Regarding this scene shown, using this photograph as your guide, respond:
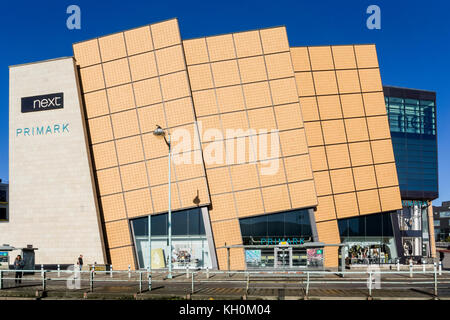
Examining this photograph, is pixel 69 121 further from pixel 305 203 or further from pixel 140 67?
pixel 305 203

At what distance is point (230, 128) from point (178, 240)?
11.1 meters

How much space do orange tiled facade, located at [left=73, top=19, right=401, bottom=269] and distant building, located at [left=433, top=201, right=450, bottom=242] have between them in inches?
4254

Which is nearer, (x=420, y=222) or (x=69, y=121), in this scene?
(x=69, y=121)

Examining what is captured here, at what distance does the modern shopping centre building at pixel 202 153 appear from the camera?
35.2m

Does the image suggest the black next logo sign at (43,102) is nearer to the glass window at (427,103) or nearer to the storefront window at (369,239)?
the storefront window at (369,239)

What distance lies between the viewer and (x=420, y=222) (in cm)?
4991

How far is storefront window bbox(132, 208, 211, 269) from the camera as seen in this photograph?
3550cm

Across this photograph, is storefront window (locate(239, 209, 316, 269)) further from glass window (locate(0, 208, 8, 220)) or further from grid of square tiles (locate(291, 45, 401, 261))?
glass window (locate(0, 208, 8, 220))

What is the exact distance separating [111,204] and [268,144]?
49.9 ft

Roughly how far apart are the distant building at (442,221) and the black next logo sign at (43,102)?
125431 mm

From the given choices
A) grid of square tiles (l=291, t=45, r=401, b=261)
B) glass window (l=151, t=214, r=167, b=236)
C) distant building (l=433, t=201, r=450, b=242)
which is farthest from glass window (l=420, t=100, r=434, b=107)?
distant building (l=433, t=201, r=450, b=242)

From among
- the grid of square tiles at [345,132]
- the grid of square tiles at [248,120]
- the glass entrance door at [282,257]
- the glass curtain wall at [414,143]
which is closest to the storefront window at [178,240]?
the grid of square tiles at [248,120]

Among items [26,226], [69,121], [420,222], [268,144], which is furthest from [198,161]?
[420,222]

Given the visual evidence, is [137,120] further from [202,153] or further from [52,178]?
[52,178]
